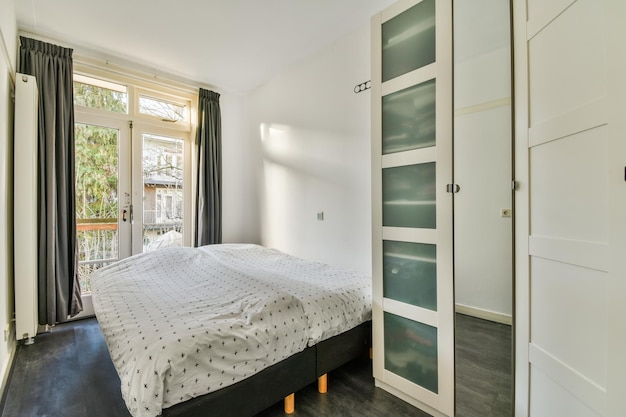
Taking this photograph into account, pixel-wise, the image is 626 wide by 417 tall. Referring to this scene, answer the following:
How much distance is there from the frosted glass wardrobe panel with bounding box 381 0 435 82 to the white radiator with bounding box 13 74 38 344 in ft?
9.53

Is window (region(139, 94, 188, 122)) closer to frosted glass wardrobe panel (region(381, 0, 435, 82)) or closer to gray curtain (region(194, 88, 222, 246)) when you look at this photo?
gray curtain (region(194, 88, 222, 246))

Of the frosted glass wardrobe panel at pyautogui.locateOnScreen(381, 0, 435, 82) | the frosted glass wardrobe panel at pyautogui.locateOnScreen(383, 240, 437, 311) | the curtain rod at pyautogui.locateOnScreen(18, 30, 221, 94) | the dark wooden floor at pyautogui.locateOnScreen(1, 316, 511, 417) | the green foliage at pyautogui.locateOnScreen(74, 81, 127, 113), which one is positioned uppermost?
the curtain rod at pyautogui.locateOnScreen(18, 30, 221, 94)

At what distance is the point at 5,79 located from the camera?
2.08 metres

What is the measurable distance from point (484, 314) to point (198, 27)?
128 inches

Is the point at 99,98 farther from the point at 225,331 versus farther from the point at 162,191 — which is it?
the point at 225,331

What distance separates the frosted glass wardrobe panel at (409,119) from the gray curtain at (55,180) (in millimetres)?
3157

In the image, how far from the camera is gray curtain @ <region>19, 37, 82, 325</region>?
2.66 m

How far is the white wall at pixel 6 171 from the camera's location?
1.94 metres

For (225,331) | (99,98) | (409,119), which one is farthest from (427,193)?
(99,98)

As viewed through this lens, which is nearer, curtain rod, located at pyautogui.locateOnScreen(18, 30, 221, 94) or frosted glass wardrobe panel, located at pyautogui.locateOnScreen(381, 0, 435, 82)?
frosted glass wardrobe panel, located at pyautogui.locateOnScreen(381, 0, 435, 82)

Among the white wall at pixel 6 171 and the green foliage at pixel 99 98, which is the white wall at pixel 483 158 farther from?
the green foliage at pixel 99 98
